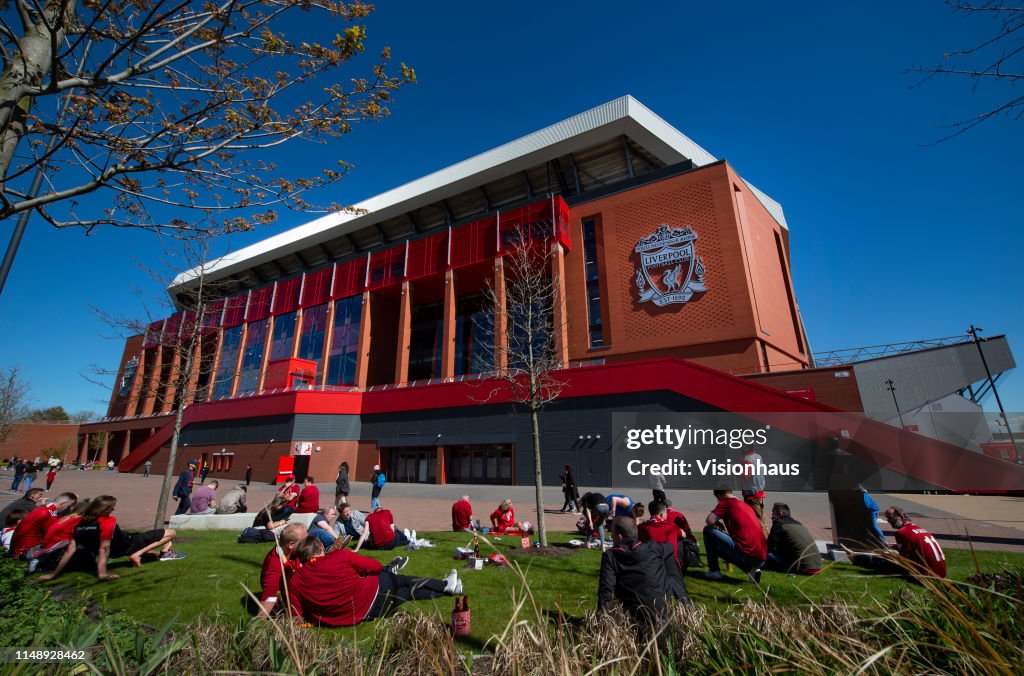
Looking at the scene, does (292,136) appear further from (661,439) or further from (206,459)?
(206,459)

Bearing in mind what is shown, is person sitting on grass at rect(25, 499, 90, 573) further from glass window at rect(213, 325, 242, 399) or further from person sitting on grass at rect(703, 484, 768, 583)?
glass window at rect(213, 325, 242, 399)

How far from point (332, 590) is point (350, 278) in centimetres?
4060

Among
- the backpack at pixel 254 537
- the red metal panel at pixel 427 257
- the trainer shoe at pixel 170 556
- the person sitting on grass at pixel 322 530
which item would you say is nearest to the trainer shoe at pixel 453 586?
the person sitting on grass at pixel 322 530

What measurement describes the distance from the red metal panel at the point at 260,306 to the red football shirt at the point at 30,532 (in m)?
44.0

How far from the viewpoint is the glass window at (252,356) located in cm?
4550

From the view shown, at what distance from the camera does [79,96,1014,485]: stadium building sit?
23.1 meters

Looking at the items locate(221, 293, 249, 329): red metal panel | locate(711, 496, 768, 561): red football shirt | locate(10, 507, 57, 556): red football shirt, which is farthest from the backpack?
locate(221, 293, 249, 329): red metal panel

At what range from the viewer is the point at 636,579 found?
4.27 m

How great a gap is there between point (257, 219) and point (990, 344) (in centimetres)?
4115

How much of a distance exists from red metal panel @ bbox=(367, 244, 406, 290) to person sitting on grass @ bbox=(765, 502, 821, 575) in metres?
35.8

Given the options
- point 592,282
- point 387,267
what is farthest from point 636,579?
point 387,267

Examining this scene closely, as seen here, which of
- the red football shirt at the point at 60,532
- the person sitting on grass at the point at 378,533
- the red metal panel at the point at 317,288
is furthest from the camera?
the red metal panel at the point at 317,288

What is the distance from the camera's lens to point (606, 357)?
Result: 30031 millimetres

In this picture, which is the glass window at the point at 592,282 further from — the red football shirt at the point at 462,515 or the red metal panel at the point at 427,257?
the red football shirt at the point at 462,515
